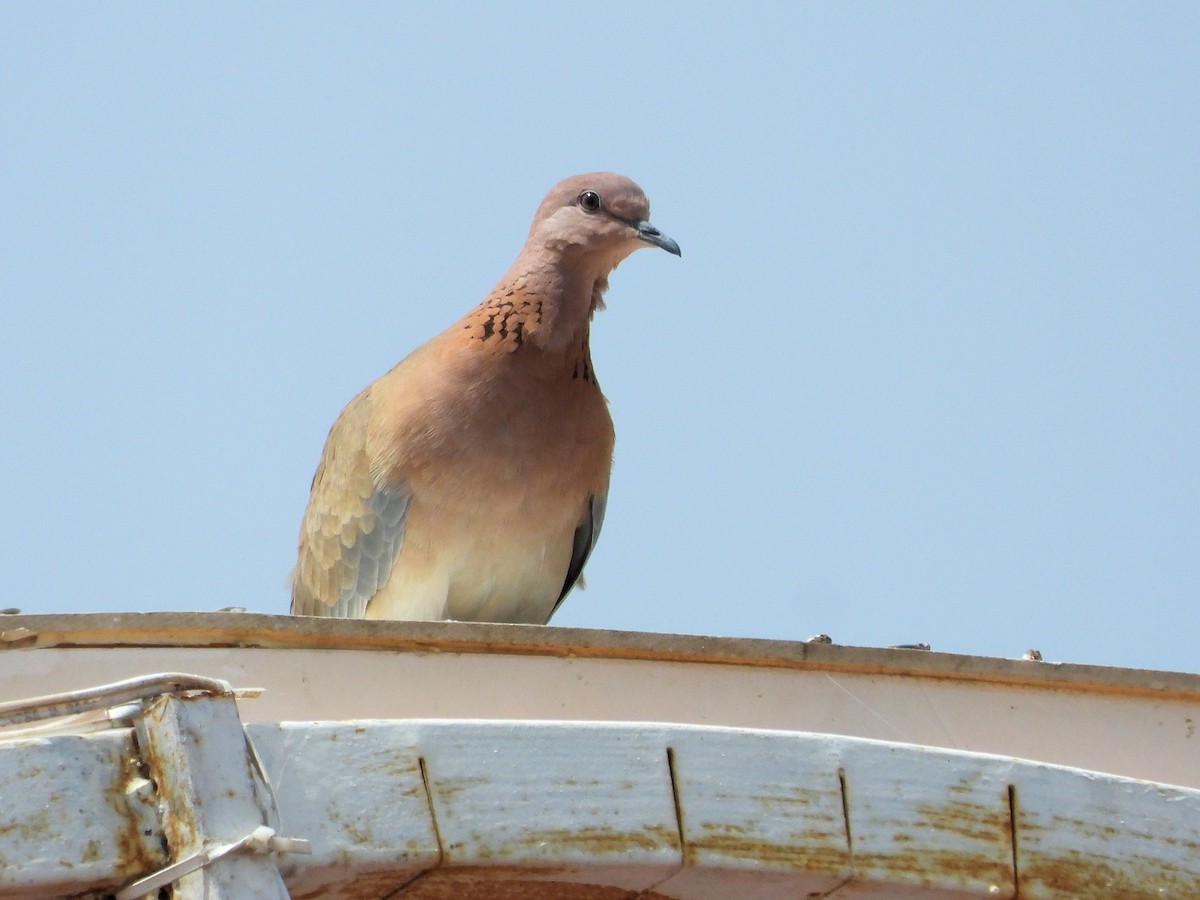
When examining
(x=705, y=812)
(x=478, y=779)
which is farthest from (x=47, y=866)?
(x=705, y=812)

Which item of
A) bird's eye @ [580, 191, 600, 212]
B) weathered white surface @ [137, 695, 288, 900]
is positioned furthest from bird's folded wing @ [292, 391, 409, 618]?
weathered white surface @ [137, 695, 288, 900]

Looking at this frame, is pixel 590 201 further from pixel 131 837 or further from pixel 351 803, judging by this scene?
pixel 131 837

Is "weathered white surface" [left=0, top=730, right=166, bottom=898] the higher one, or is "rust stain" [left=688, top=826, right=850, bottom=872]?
"weathered white surface" [left=0, top=730, right=166, bottom=898]

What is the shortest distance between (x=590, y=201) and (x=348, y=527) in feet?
6.24

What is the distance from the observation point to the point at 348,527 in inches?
348

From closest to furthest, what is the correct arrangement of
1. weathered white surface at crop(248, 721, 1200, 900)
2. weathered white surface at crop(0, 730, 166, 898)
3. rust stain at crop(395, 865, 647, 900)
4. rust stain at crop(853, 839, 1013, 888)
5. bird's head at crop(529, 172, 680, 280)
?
weathered white surface at crop(0, 730, 166, 898) → weathered white surface at crop(248, 721, 1200, 900) → rust stain at crop(395, 865, 647, 900) → rust stain at crop(853, 839, 1013, 888) → bird's head at crop(529, 172, 680, 280)

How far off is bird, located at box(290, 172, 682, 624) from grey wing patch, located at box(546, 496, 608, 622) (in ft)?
0.06

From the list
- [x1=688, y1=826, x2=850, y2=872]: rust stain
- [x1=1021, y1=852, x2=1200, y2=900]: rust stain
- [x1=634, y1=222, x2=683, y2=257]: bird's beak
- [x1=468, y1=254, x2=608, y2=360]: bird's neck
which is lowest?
[x1=1021, y1=852, x2=1200, y2=900]: rust stain

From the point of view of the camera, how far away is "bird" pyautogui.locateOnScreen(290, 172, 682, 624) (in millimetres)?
8273

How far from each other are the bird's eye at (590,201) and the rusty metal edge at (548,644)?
3472 mm

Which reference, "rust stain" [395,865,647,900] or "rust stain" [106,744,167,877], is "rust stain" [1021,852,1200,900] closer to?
"rust stain" [395,865,647,900]

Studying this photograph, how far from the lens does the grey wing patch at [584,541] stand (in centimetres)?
900

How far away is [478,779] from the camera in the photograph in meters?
4.78

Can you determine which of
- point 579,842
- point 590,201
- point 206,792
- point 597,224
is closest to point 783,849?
point 579,842
